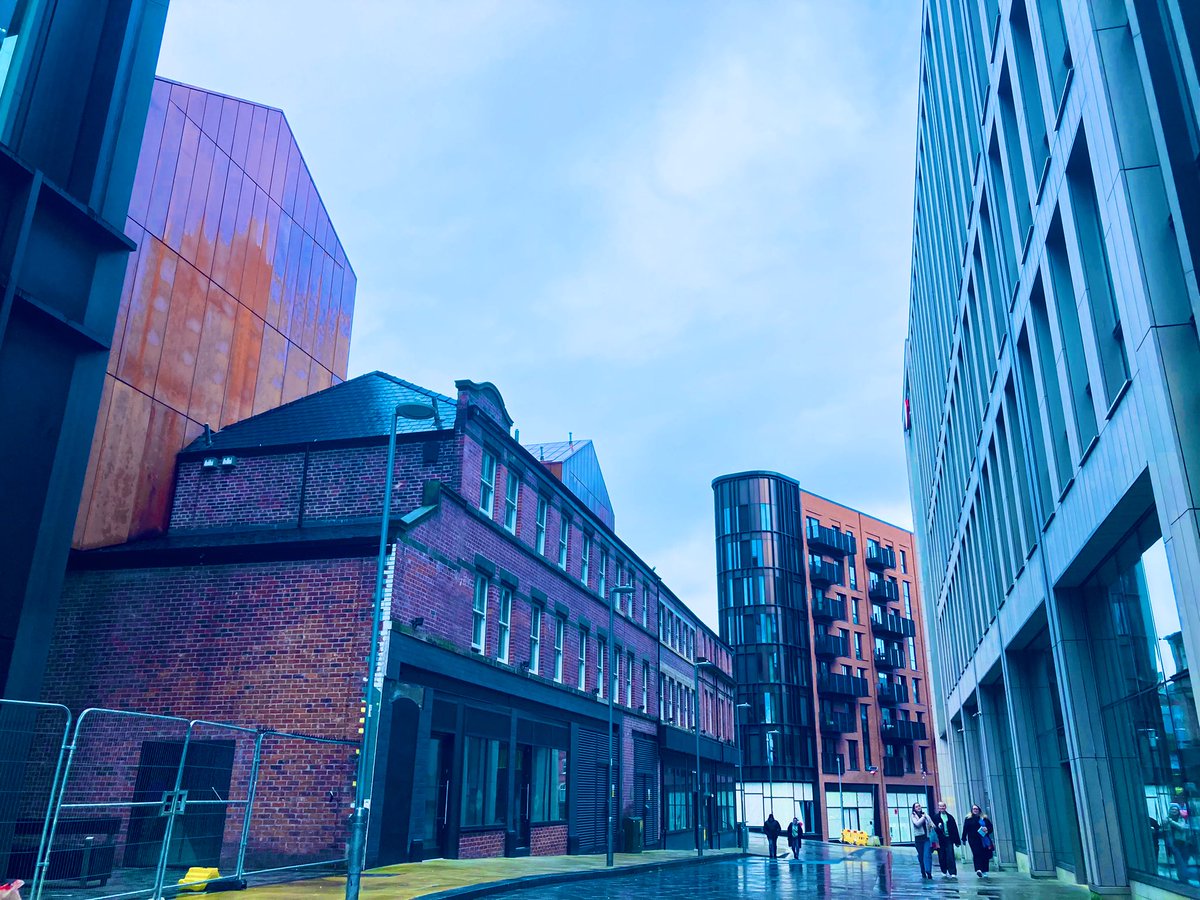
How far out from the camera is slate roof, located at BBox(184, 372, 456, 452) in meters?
23.9

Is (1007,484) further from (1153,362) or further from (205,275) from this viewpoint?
(205,275)

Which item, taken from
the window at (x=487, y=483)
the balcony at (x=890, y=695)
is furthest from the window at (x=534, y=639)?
the balcony at (x=890, y=695)

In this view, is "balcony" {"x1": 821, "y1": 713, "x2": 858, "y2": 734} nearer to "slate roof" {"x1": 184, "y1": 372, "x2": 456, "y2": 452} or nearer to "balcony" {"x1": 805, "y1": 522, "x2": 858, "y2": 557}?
"balcony" {"x1": 805, "y1": 522, "x2": 858, "y2": 557}

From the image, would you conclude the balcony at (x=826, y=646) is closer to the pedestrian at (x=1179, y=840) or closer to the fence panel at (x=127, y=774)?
the fence panel at (x=127, y=774)

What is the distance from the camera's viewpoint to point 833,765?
72500mm

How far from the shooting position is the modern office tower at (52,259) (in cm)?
1361

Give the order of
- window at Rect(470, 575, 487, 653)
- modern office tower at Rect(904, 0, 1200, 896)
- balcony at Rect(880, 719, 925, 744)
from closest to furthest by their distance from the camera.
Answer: modern office tower at Rect(904, 0, 1200, 896) → window at Rect(470, 575, 487, 653) → balcony at Rect(880, 719, 925, 744)

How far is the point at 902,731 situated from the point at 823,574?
1409cm

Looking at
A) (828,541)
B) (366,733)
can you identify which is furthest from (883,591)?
(366,733)

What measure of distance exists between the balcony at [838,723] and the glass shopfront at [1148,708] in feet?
193

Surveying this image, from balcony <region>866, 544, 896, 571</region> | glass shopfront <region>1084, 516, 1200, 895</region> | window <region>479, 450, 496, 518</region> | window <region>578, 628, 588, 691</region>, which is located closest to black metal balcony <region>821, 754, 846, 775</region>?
balcony <region>866, 544, 896, 571</region>

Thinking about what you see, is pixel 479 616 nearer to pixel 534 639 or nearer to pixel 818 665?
pixel 534 639

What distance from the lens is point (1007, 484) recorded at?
22984mm

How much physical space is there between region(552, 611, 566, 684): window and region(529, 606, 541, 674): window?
152 cm
